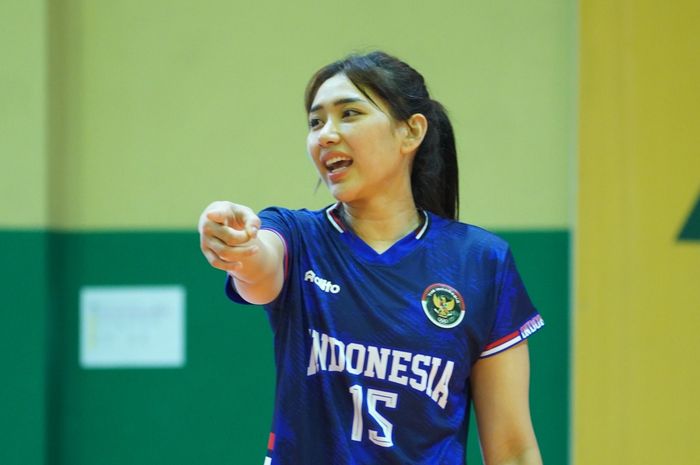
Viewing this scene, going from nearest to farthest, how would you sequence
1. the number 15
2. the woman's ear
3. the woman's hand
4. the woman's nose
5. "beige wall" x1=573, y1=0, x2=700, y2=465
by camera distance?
the woman's hand → the number 15 → the woman's nose → the woman's ear → "beige wall" x1=573, y1=0, x2=700, y2=465

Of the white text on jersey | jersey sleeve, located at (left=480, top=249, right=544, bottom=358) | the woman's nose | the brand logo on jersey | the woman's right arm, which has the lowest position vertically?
the white text on jersey

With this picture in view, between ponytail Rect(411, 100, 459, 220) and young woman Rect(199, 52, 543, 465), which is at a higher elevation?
ponytail Rect(411, 100, 459, 220)

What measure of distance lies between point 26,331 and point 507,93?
1.80 m

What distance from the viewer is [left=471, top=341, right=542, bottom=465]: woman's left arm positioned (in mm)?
1596

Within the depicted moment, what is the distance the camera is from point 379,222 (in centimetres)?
166

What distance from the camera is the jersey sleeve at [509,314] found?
5.20 ft

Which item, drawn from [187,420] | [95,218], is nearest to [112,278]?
[95,218]

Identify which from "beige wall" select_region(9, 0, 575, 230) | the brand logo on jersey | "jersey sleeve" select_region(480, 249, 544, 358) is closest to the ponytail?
"jersey sleeve" select_region(480, 249, 544, 358)

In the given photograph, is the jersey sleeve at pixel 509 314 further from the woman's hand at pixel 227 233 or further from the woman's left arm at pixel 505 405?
the woman's hand at pixel 227 233

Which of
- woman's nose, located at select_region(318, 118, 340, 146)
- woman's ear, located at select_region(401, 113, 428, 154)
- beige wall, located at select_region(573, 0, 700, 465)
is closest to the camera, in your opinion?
woman's nose, located at select_region(318, 118, 340, 146)

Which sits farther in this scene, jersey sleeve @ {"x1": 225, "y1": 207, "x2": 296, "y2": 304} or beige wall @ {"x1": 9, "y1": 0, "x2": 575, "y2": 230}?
beige wall @ {"x1": 9, "y1": 0, "x2": 575, "y2": 230}

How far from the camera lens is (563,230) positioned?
3.04 m

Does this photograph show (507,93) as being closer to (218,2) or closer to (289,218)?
(218,2)

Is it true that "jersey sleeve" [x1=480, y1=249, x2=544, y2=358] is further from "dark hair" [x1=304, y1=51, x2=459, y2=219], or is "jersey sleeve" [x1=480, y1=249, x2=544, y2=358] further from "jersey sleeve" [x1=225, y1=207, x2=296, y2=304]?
"jersey sleeve" [x1=225, y1=207, x2=296, y2=304]
